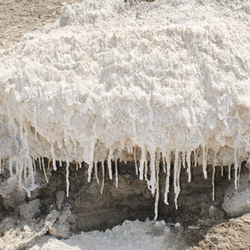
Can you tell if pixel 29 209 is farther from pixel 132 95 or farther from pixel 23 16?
pixel 23 16

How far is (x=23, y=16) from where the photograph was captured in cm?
328

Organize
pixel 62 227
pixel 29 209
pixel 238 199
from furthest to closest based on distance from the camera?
pixel 29 209 → pixel 62 227 → pixel 238 199

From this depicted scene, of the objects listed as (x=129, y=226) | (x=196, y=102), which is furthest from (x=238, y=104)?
(x=129, y=226)

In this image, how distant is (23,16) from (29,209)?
239cm

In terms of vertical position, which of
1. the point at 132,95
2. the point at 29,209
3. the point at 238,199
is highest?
the point at 132,95

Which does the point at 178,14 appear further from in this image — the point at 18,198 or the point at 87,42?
the point at 18,198

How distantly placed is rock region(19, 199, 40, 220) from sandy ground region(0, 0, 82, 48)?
1.84 m

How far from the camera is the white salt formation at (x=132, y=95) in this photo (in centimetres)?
224

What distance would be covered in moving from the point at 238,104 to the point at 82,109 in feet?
Result: 4.49

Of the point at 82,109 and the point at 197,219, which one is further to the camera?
the point at 197,219

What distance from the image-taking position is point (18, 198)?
117 inches

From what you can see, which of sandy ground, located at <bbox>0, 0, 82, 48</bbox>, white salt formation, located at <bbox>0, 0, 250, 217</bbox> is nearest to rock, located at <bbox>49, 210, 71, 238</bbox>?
white salt formation, located at <bbox>0, 0, 250, 217</bbox>

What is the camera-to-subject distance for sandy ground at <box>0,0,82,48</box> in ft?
10.0

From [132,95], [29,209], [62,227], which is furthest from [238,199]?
[29,209]
